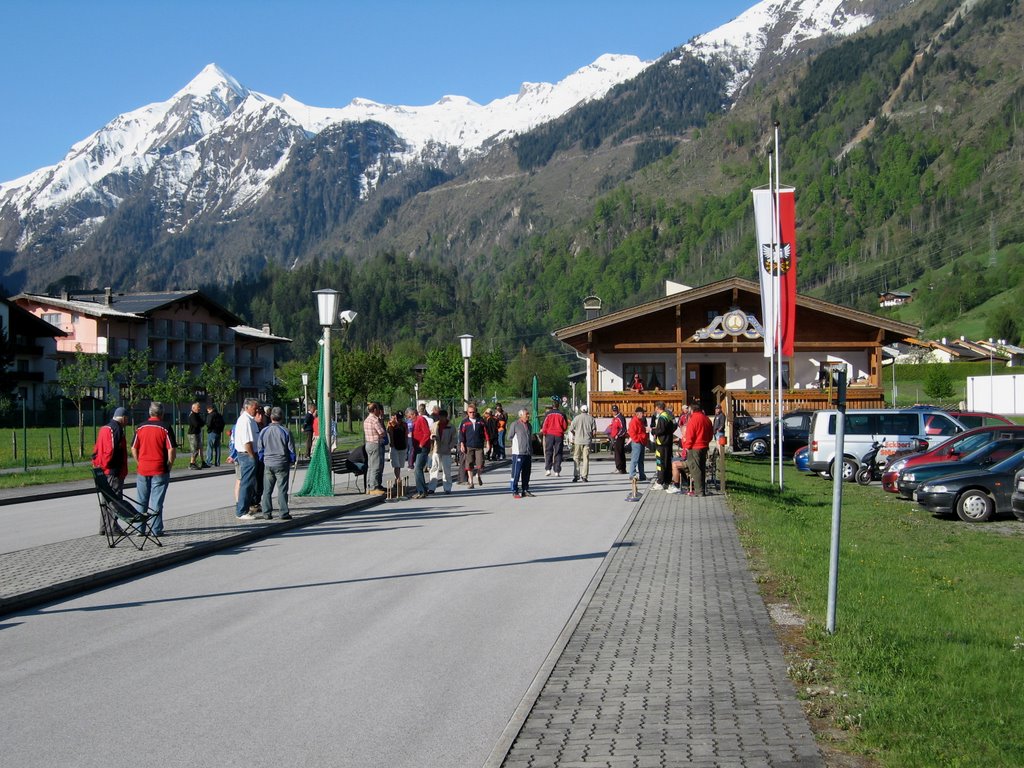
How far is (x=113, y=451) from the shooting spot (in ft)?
46.3

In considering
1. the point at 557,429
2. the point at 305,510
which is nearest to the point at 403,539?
the point at 305,510

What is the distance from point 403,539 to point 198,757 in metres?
9.09

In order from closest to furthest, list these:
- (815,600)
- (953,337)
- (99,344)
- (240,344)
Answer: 1. (815,600)
2. (99,344)
3. (240,344)
4. (953,337)

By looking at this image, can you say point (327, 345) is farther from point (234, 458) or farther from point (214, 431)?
point (214, 431)

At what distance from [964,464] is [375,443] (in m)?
10.6

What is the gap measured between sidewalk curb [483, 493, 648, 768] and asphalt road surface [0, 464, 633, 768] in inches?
4.4

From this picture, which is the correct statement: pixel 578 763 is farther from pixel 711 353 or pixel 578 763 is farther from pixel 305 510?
pixel 711 353

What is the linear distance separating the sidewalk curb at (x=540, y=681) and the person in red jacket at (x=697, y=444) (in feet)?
28.8

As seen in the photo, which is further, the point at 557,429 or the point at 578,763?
the point at 557,429

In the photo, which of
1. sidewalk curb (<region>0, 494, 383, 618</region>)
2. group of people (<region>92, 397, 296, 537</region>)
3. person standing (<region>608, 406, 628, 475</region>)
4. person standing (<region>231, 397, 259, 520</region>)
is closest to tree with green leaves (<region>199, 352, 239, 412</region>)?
person standing (<region>608, 406, 628, 475</region>)

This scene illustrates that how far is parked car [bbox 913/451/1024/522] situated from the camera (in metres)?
16.8

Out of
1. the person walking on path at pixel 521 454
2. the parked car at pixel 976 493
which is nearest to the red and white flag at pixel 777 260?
the person walking on path at pixel 521 454

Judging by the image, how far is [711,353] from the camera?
43562mm

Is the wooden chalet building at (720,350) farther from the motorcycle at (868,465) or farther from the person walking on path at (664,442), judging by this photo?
the person walking on path at (664,442)
